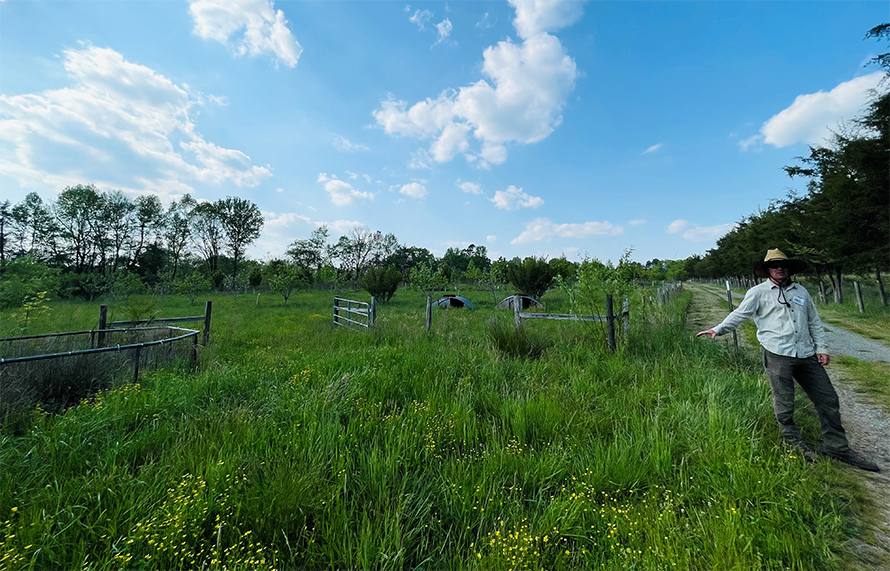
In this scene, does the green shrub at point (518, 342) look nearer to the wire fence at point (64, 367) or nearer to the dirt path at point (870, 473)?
the dirt path at point (870, 473)

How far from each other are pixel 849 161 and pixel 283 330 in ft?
64.7

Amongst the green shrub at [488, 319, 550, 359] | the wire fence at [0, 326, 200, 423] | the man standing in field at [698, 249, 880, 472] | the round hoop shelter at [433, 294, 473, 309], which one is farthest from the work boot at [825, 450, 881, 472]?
the round hoop shelter at [433, 294, 473, 309]

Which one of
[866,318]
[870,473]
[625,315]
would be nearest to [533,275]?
[866,318]

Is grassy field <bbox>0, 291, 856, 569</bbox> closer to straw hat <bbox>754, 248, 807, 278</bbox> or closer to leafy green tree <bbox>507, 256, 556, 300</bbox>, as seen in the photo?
straw hat <bbox>754, 248, 807, 278</bbox>

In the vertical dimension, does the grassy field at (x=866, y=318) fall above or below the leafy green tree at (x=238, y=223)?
below

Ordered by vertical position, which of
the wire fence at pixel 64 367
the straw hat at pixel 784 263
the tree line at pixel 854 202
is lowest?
the wire fence at pixel 64 367

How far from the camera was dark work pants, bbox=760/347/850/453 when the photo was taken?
294cm

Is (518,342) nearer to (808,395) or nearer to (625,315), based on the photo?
(625,315)

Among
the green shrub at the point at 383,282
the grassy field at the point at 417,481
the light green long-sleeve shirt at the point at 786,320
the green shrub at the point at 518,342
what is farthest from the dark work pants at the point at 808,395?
the green shrub at the point at 383,282

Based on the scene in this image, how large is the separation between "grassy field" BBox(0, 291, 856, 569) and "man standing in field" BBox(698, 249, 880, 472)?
284 millimetres

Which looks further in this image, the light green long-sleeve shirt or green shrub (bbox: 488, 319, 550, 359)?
green shrub (bbox: 488, 319, 550, 359)

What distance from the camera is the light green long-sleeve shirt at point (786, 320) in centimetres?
307

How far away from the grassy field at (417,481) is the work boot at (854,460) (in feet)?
0.86

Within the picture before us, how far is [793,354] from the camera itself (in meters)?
3.07
